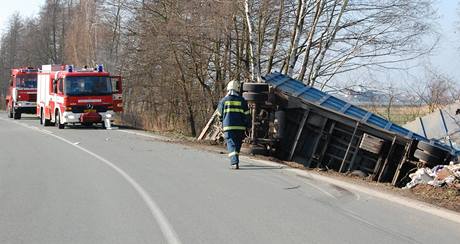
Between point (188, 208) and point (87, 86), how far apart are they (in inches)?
773

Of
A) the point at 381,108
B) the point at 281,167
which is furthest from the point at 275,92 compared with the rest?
the point at 381,108

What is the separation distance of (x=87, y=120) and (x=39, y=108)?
23.2 ft

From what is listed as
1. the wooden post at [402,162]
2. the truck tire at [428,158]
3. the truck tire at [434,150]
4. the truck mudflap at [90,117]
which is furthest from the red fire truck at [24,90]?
the truck tire at [434,150]

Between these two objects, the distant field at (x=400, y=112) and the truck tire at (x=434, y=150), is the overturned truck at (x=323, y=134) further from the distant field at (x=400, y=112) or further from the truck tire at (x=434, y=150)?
the distant field at (x=400, y=112)

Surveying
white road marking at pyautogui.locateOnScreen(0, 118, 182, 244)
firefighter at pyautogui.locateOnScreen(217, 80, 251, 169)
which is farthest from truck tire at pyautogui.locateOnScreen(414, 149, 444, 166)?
white road marking at pyautogui.locateOnScreen(0, 118, 182, 244)

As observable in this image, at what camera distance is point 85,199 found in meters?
9.72

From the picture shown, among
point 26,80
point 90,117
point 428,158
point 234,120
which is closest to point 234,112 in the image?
point 234,120

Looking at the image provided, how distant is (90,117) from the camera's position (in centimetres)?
2786

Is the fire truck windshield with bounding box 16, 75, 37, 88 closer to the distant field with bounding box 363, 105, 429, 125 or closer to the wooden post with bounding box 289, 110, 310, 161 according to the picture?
the distant field with bounding box 363, 105, 429, 125

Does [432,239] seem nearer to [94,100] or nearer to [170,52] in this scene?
[94,100]

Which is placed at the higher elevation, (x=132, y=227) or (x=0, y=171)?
(x=132, y=227)

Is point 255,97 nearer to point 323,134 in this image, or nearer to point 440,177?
point 323,134

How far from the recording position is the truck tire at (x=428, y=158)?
14.5m

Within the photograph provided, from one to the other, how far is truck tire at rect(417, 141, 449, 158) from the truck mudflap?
16837 mm
